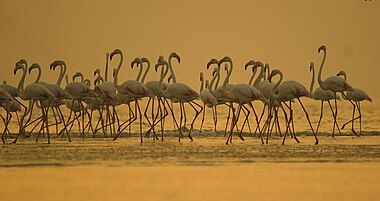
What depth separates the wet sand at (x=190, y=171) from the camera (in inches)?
393

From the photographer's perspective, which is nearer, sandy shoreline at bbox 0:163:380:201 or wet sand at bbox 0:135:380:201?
sandy shoreline at bbox 0:163:380:201

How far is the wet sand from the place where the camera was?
32.8ft

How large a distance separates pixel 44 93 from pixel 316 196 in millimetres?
8371

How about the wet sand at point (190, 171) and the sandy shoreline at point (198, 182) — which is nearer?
the sandy shoreline at point (198, 182)

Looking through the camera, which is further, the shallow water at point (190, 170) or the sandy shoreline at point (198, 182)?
the shallow water at point (190, 170)

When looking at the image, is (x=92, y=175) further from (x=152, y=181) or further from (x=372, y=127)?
(x=372, y=127)

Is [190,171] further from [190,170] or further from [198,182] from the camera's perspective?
[198,182]

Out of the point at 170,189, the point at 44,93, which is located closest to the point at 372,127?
the point at 44,93

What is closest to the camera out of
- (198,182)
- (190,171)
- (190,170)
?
(198,182)

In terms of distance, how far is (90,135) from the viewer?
20250 millimetres

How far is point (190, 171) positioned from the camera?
1210cm

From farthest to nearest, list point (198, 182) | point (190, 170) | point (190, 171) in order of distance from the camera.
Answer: point (190, 170) < point (190, 171) < point (198, 182)

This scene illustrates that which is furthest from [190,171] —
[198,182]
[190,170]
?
[198,182]

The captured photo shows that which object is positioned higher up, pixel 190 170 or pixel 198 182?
pixel 190 170
